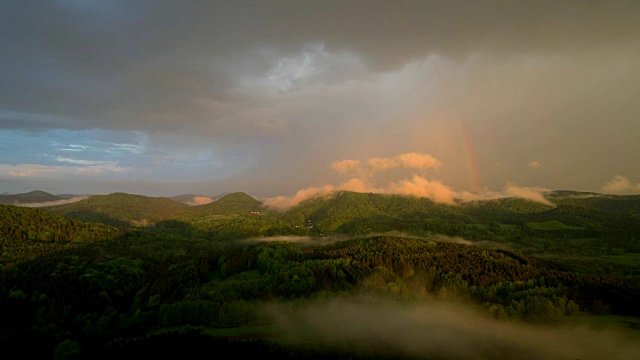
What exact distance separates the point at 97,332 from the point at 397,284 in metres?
102

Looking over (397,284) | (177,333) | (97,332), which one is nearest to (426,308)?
(397,284)

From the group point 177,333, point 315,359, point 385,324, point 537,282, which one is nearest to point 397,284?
point 385,324

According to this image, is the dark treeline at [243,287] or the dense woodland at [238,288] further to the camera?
the dark treeline at [243,287]

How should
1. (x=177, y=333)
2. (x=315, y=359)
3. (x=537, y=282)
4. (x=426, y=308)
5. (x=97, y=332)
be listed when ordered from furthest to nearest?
(x=537, y=282) → (x=426, y=308) → (x=97, y=332) → (x=177, y=333) → (x=315, y=359)

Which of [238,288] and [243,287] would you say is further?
[238,288]

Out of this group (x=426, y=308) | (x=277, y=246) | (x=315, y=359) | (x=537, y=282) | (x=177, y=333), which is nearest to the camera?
(x=315, y=359)

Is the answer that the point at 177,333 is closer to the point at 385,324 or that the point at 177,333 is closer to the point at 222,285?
the point at 222,285

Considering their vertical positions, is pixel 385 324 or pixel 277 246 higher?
pixel 277 246

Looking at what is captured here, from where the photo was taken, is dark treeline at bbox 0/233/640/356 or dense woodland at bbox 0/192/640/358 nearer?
dense woodland at bbox 0/192/640/358

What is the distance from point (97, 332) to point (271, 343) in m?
54.2

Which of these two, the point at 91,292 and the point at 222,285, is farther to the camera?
the point at 222,285

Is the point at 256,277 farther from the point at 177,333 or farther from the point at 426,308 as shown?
the point at 426,308

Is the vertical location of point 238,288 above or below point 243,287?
below

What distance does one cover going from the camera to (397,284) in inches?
5586
